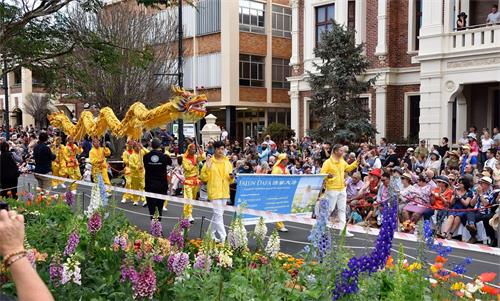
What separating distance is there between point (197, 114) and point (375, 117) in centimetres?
1453

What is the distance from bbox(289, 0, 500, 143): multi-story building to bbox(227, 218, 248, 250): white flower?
56.0 ft

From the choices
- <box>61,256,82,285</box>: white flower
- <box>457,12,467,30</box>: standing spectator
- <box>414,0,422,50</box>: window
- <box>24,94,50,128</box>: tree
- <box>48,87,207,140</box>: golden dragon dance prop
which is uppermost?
<box>414,0,422,50</box>: window

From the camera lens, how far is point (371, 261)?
3406 mm

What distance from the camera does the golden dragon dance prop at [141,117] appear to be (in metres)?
12.9

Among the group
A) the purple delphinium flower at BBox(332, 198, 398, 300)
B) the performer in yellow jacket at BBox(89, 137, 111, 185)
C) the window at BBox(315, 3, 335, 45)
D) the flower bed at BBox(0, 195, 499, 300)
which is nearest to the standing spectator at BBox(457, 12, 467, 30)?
the window at BBox(315, 3, 335, 45)

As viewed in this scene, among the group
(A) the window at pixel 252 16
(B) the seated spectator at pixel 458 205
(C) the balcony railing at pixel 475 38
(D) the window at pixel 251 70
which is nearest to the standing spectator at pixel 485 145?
(C) the balcony railing at pixel 475 38

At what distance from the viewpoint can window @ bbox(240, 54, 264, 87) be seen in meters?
35.6

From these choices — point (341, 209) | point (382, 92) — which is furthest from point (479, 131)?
point (341, 209)

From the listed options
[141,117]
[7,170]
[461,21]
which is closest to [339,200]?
[141,117]

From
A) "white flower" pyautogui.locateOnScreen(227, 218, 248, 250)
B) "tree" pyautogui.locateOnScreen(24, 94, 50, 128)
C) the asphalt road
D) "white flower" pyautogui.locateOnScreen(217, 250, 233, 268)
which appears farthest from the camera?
"tree" pyautogui.locateOnScreen(24, 94, 50, 128)

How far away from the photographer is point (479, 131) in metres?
22.1

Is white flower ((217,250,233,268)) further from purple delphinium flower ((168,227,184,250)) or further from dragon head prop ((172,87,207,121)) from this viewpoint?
dragon head prop ((172,87,207,121))

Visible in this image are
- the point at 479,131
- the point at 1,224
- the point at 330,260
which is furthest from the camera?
the point at 479,131

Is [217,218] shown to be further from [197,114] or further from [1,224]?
[1,224]
